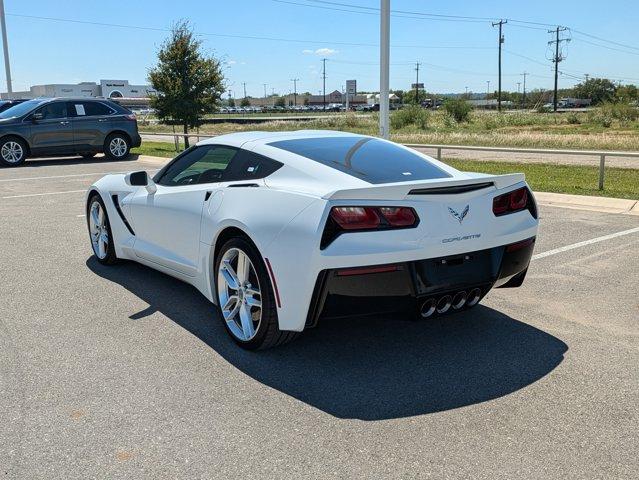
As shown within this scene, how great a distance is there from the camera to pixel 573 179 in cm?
1392

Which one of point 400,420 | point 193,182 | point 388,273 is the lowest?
point 400,420

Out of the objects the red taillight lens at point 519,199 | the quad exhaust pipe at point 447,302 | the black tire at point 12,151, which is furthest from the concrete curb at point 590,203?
the black tire at point 12,151

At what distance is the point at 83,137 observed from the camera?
18.5 m

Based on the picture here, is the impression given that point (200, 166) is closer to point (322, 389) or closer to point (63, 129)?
point (322, 389)

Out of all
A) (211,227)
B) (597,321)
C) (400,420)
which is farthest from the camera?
(597,321)

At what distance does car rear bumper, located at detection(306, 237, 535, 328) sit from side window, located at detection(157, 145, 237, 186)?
1.46 m

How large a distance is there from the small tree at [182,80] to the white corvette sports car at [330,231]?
63.6ft

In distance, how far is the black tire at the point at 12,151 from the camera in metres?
17.6

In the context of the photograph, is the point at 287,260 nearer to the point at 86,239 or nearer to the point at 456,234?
the point at 456,234

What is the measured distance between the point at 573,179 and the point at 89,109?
13263 millimetres

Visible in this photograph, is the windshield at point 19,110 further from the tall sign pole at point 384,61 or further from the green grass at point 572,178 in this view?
the tall sign pole at point 384,61

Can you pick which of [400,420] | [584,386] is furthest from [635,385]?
[400,420]

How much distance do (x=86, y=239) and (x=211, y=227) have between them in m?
4.11

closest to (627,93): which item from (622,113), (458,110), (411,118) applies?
(622,113)
